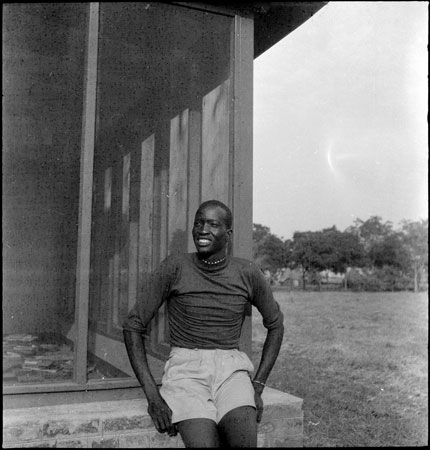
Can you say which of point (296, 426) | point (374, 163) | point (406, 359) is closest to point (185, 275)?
point (296, 426)

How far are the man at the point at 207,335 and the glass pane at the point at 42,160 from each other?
2.56ft

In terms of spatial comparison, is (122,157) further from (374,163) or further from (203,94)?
(374,163)

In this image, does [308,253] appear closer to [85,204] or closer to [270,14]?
[270,14]

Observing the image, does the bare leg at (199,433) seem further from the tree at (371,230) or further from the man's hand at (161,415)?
the tree at (371,230)

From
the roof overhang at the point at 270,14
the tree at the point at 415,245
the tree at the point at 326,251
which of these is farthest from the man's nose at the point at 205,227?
the tree at the point at 415,245

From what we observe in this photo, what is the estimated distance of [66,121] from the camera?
3.96 meters

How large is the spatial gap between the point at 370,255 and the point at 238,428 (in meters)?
22.6

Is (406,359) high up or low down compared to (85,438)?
down

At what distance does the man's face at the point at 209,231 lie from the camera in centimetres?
296

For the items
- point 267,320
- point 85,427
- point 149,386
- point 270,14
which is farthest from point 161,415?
point 270,14

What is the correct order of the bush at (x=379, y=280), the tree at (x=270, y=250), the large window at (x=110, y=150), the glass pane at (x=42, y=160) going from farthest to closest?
the bush at (x=379, y=280), the tree at (x=270, y=250), the glass pane at (x=42, y=160), the large window at (x=110, y=150)

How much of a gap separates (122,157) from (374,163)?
1208 centimetres

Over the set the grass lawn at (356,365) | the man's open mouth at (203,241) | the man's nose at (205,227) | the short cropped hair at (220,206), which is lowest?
the grass lawn at (356,365)

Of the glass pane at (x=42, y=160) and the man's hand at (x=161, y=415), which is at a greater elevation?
the glass pane at (x=42, y=160)
